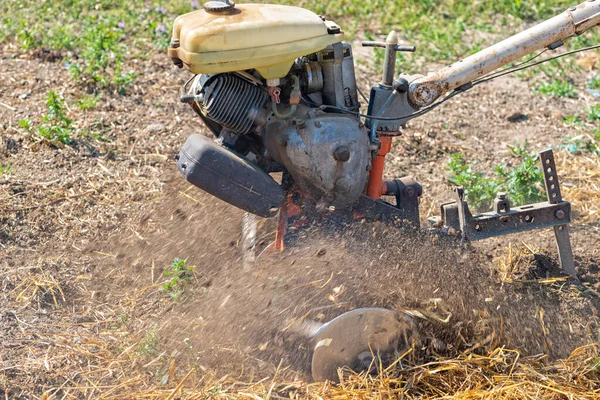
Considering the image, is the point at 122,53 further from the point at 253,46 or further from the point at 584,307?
the point at 584,307

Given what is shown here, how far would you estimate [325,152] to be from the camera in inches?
154

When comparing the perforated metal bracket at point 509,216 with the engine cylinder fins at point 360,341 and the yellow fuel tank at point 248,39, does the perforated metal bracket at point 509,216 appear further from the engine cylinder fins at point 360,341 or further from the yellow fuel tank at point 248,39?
the yellow fuel tank at point 248,39

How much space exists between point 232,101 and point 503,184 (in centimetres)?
232

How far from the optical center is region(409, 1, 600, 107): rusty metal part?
163 inches

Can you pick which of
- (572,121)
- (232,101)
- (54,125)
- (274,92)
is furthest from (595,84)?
(54,125)

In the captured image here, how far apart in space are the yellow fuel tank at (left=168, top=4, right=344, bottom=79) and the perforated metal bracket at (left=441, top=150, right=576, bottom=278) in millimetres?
1123

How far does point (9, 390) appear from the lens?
3744 mm

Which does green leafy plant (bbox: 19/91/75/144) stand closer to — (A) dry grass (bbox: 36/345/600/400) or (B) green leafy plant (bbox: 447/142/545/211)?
(A) dry grass (bbox: 36/345/600/400)

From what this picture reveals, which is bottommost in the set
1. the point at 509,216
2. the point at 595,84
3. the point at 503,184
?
the point at 595,84

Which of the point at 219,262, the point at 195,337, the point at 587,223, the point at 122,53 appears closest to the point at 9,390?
the point at 195,337

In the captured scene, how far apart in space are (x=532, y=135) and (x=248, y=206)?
3.24 meters

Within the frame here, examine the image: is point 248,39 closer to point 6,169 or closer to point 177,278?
point 177,278

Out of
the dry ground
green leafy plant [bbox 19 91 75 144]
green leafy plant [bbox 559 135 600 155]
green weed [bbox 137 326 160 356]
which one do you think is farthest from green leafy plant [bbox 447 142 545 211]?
green leafy plant [bbox 19 91 75 144]

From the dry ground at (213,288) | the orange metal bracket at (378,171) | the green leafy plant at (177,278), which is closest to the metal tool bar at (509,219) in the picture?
the dry ground at (213,288)
